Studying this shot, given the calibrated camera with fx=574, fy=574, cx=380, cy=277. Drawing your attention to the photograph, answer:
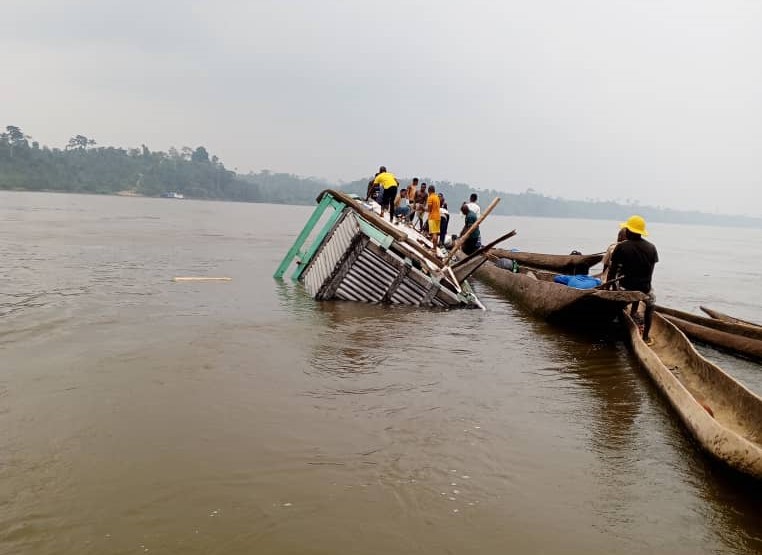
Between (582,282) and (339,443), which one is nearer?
(339,443)

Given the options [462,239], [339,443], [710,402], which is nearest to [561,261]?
[462,239]

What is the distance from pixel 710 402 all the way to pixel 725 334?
4637 millimetres

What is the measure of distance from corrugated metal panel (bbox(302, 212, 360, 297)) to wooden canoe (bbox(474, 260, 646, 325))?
4036mm

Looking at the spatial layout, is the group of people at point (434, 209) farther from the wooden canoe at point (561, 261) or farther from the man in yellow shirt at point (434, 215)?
the wooden canoe at point (561, 261)

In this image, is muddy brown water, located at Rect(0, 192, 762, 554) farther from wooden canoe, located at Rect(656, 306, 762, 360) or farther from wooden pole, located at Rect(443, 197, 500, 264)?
wooden pole, located at Rect(443, 197, 500, 264)

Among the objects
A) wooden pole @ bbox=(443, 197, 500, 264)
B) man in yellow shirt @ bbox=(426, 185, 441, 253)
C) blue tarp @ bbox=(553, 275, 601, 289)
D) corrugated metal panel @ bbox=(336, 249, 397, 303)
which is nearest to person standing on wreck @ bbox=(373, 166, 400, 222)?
man in yellow shirt @ bbox=(426, 185, 441, 253)

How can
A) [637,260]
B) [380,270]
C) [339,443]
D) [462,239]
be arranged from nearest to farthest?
[339,443], [637,260], [380,270], [462,239]

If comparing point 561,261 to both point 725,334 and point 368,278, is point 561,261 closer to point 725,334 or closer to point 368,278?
point 725,334

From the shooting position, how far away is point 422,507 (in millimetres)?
4188


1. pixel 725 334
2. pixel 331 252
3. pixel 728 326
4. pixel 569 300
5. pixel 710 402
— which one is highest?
pixel 331 252

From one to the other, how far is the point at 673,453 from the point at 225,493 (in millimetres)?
4066

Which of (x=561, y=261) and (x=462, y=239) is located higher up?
(x=462, y=239)

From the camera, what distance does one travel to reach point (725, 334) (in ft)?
33.9

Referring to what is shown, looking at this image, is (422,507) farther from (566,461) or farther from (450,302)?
(450,302)
